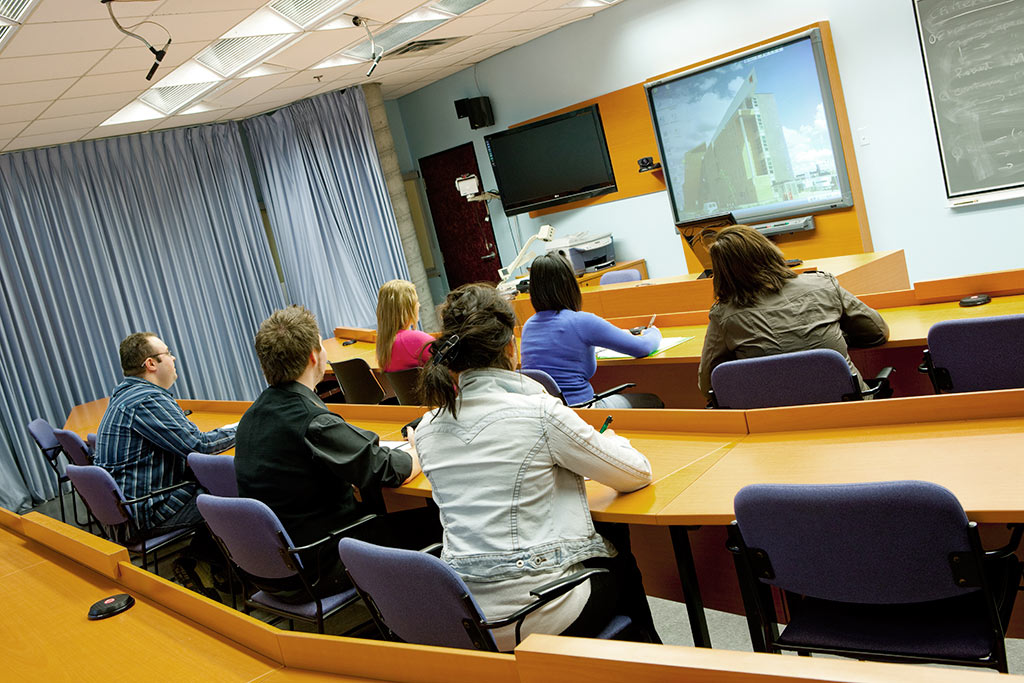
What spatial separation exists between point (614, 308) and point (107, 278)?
15.1ft

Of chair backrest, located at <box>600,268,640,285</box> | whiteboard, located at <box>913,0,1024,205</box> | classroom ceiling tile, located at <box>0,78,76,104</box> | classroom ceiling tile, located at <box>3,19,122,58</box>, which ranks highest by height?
classroom ceiling tile, located at <box>0,78,76,104</box>

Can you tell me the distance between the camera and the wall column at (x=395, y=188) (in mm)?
8351

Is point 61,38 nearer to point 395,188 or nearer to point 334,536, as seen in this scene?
point 334,536

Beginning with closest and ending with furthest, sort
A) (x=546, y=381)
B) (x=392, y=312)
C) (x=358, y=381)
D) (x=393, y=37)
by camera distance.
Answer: (x=546, y=381), (x=392, y=312), (x=358, y=381), (x=393, y=37)

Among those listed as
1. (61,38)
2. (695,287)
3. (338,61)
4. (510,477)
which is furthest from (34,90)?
(510,477)

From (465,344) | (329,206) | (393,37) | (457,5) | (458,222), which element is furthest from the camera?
(458,222)

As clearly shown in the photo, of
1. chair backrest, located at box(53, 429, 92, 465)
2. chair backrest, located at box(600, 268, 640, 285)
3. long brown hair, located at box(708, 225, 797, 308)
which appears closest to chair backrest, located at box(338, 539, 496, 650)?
long brown hair, located at box(708, 225, 797, 308)

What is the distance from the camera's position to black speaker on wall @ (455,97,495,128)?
8492mm

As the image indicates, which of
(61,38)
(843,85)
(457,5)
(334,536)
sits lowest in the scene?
(334,536)

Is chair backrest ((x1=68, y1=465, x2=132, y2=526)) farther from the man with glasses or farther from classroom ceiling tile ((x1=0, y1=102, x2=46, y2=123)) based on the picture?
classroom ceiling tile ((x1=0, y1=102, x2=46, y2=123))

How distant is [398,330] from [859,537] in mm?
3087

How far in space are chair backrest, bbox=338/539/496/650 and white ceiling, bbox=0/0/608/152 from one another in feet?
9.63

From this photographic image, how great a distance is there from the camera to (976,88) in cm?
543

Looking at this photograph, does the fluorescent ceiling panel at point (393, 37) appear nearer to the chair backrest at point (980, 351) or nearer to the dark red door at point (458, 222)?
the dark red door at point (458, 222)
